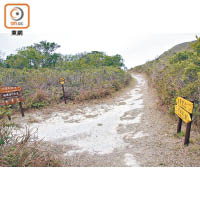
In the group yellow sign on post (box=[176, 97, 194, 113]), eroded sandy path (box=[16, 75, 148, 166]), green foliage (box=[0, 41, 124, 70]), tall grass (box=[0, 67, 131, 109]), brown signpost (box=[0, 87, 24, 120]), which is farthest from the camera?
green foliage (box=[0, 41, 124, 70])

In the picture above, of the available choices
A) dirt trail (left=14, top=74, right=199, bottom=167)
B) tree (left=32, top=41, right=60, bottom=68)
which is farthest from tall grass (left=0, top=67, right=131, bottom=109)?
tree (left=32, top=41, right=60, bottom=68)

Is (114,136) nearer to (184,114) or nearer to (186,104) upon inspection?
(184,114)

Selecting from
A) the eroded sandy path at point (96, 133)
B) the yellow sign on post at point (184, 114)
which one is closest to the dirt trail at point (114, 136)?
the eroded sandy path at point (96, 133)

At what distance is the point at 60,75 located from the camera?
11125 mm

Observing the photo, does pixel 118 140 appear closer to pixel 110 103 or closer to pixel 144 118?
pixel 144 118

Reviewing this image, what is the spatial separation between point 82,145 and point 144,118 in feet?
8.31

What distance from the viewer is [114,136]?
479 centimetres

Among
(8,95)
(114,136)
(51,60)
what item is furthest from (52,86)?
(51,60)

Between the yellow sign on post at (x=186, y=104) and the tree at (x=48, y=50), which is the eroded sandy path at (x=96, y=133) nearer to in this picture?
the yellow sign on post at (x=186, y=104)

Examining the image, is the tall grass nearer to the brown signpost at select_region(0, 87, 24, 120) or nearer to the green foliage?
the brown signpost at select_region(0, 87, 24, 120)

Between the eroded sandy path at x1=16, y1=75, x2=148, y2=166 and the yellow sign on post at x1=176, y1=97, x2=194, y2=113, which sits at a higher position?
the yellow sign on post at x1=176, y1=97, x2=194, y2=113

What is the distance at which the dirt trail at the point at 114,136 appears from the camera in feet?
11.1

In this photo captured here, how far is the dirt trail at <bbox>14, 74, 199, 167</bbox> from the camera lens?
3379mm

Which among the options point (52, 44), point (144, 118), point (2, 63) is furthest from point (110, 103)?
point (52, 44)
